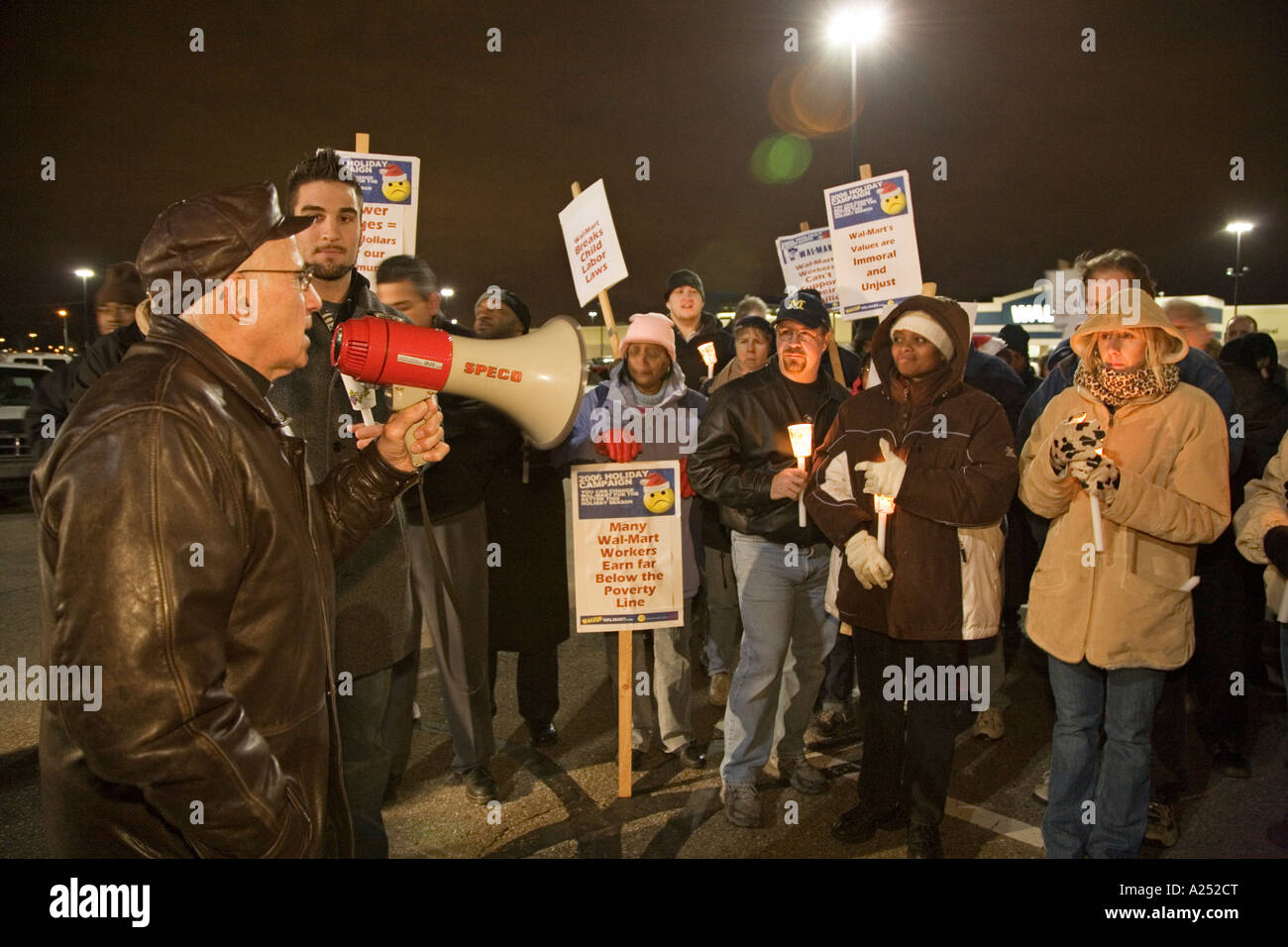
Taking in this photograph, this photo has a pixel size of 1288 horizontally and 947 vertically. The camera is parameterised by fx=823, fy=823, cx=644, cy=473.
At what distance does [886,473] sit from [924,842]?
1.50 m

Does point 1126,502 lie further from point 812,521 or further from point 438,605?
point 438,605

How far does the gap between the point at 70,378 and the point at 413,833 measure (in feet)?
10.4

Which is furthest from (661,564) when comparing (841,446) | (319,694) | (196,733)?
(196,733)

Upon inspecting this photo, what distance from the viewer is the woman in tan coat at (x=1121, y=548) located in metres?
2.89

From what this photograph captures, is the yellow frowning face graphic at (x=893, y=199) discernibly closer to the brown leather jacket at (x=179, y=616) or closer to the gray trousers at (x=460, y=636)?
the gray trousers at (x=460, y=636)

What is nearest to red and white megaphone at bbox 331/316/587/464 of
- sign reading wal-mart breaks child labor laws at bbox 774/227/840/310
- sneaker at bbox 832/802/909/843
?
sneaker at bbox 832/802/909/843

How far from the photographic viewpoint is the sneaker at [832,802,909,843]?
3449 millimetres

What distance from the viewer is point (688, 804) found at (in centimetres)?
381

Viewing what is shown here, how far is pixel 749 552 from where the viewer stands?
390 centimetres

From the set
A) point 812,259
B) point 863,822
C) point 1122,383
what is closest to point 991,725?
point 863,822

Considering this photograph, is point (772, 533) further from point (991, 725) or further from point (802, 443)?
point (991, 725)

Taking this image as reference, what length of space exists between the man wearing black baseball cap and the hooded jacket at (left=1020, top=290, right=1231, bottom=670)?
2567 millimetres

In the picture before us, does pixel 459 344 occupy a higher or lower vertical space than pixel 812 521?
higher

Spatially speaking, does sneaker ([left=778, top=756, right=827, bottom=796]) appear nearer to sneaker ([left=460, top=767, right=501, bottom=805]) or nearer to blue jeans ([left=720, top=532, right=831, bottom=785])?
blue jeans ([left=720, top=532, right=831, bottom=785])
